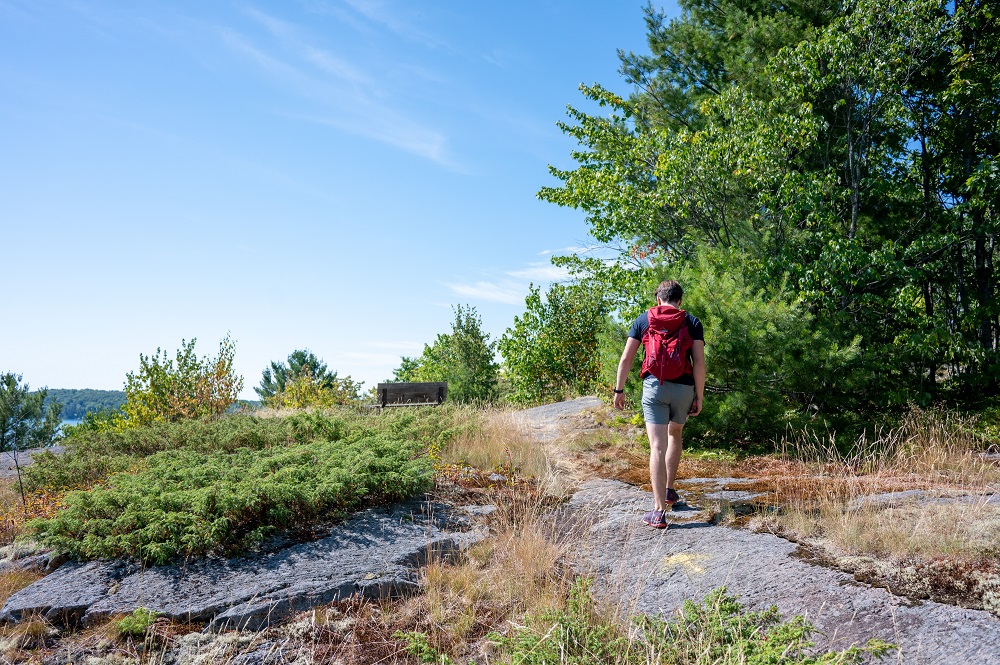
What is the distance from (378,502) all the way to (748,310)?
556 centimetres

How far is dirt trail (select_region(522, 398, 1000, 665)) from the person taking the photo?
10.3 feet

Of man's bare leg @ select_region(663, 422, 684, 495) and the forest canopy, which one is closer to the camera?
man's bare leg @ select_region(663, 422, 684, 495)

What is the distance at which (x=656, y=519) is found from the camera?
512 centimetres

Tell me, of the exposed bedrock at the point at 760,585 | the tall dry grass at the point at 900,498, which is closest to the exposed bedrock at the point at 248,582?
the exposed bedrock at the point at 760,585

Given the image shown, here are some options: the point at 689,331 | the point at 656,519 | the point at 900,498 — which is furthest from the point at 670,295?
the point at 900,498

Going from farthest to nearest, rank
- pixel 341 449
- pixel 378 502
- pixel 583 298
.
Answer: pixel 583 298
pixel 341 449
pixel 378 502

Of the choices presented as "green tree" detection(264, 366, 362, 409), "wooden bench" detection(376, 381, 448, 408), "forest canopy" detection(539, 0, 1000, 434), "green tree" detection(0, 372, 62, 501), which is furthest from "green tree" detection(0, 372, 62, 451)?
"forest canopy" detection(539, 0, 1000, 434)

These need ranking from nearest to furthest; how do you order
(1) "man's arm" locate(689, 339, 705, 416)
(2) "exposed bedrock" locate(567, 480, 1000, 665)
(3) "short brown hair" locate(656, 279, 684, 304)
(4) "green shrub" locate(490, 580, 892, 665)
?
(4) "green shrub" locate(490, 580, 892, 665)
(2) "exposed bedrock" locate(567, 480, 1000, 665)
(1) "man's arm" locate(689, 339, 705, 416)
(3) "short brown hair" locate(656, 279, 684, 304)

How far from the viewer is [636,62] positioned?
15.7m

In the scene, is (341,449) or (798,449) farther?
(798,449)

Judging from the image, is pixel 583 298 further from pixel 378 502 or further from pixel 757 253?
pixel 378 502

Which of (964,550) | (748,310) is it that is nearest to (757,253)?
(748,310)

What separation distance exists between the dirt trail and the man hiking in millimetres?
389

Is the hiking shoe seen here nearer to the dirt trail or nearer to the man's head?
the dirt trail
